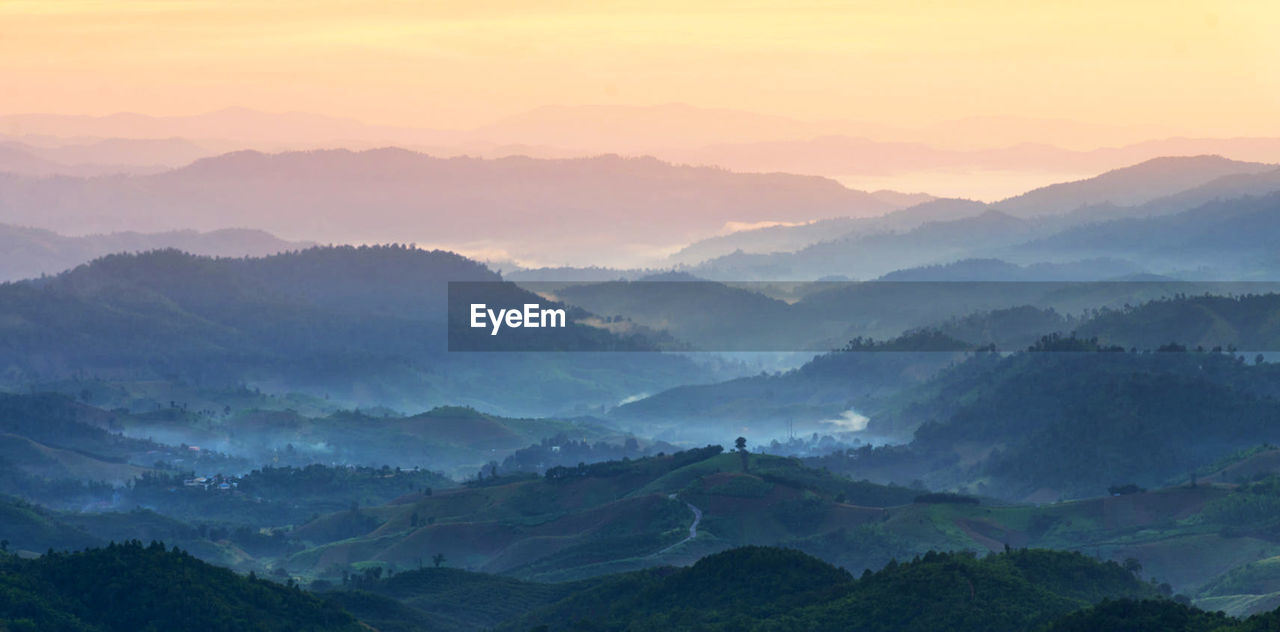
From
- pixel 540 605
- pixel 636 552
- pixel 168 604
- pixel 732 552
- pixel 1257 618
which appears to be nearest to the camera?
pixel 1257 618

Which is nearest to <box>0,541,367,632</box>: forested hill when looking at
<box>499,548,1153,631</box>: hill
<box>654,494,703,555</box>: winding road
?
<box>499,548,1153,631</box>: hill

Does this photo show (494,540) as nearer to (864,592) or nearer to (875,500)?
(875,500)

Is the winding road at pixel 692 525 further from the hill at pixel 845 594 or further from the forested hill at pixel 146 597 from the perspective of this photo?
the forested hill at pixel 146 597

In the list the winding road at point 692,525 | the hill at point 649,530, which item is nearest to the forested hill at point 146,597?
the hill at point 649,530

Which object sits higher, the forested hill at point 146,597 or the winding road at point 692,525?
the forested hill at point 146,597

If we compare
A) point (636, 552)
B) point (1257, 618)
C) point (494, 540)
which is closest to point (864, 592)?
point (1257, 618)

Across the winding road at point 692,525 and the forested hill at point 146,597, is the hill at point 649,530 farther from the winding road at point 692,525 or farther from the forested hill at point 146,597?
the forested hill at point 146,597

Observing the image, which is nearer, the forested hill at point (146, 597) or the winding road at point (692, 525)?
the forested hill at point (146, 597)

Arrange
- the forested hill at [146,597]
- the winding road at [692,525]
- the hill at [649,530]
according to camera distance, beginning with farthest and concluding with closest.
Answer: the hill at [649,530]
the winding road at [692,525]
the forested hill at [146,597]

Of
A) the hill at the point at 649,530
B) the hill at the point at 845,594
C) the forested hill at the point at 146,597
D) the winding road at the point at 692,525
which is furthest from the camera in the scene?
the hill at the point at 649,530

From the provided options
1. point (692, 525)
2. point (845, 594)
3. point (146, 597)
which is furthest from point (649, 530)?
point (146, 597)

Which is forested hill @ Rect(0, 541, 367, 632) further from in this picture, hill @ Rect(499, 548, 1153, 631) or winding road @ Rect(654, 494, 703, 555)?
winding road @ Rect(654, 494, 703, 555)
